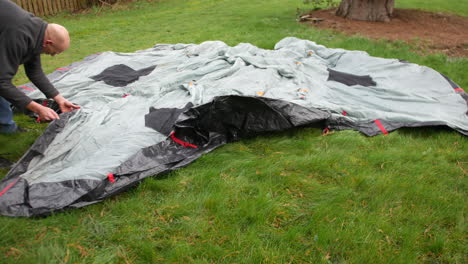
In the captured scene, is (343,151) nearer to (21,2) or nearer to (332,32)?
(332,32)

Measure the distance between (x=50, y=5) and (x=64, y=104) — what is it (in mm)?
9923

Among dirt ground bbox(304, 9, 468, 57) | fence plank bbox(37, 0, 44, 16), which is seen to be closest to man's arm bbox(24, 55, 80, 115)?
dirt ground bbox(304, 9, 468, 57)

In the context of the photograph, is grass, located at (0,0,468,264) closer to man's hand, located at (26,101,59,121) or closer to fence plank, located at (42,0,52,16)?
man's hand, located at (26,101,59,121)

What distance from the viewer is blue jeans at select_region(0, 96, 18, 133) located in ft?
10.6

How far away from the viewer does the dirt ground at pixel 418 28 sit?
6176 mm

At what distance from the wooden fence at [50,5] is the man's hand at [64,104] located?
31.2 feet

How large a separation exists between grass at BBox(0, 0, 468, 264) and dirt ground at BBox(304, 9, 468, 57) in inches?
143

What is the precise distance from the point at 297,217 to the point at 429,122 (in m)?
1.94

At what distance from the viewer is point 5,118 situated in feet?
10.7

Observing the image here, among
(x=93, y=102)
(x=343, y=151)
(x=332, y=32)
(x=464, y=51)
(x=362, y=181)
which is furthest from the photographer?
(x=332, y=32)

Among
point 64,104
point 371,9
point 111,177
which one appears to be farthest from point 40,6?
point 111,177

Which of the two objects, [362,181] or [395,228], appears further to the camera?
[362,181]

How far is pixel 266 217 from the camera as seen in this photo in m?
2.27

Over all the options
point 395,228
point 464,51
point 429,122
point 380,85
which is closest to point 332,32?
point 464,51
